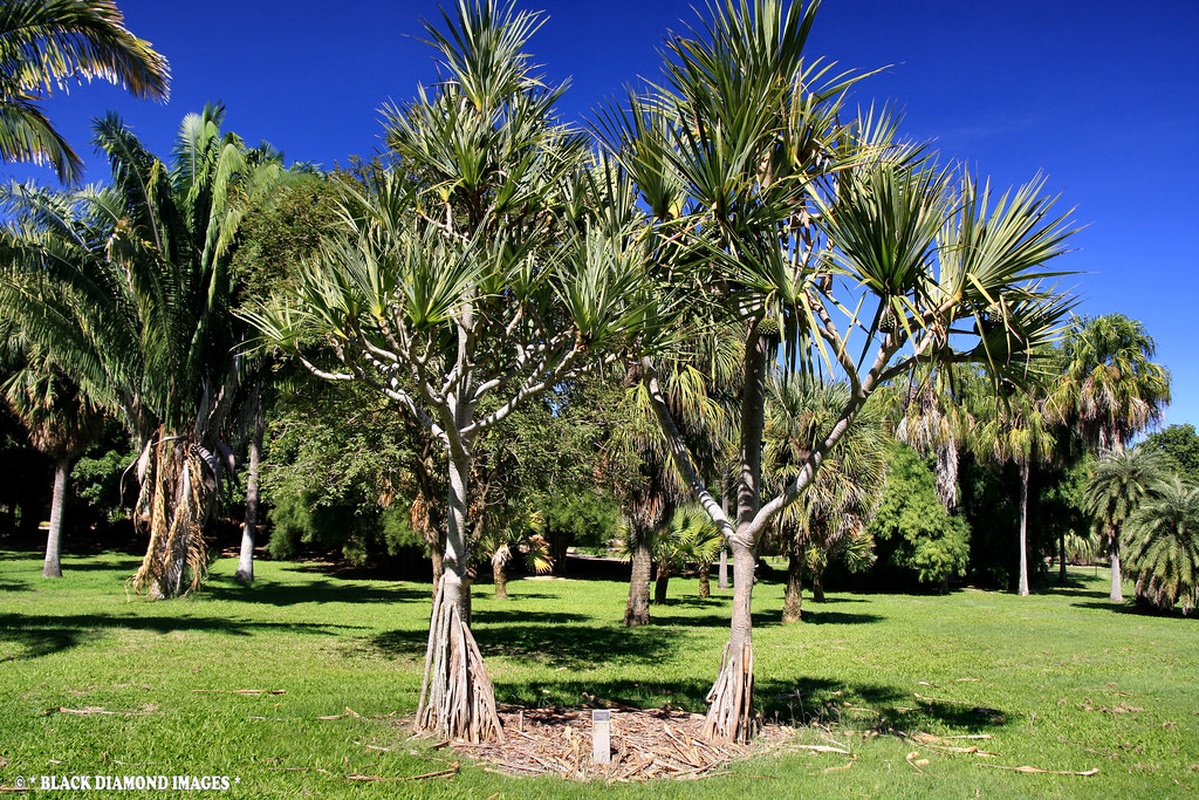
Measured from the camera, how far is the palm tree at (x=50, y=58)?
9719 millimetres

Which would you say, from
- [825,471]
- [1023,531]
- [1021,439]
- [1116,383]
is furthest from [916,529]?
[825,471]

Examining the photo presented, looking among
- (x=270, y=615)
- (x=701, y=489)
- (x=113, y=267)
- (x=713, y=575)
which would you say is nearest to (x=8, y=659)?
(x=270, y=615)

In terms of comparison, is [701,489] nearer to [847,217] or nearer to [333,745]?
[847,217]

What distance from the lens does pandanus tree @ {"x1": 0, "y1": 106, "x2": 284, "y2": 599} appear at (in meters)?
15.5

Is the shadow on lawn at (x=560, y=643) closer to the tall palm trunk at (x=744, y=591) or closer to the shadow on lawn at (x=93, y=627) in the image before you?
the shadow on lawn at (x=93, y=627)

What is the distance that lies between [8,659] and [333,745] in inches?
221

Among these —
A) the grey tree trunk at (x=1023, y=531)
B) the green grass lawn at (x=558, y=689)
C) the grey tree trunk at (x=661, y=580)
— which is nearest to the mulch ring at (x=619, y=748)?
the green grass lawn at (x=558, y=689)

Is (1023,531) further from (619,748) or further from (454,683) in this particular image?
(454,683)

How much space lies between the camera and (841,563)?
33.6 metres

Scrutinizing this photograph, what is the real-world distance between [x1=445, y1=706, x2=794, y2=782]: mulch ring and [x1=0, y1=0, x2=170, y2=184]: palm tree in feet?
32.3

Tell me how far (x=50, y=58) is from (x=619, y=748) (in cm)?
1121

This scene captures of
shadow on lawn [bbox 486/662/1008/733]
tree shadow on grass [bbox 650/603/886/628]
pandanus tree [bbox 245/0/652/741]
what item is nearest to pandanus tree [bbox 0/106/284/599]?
pandanus tree [bbox 245/0/652/741]

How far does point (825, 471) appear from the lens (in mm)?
17031

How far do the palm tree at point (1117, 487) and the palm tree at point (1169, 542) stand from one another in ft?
8.83
